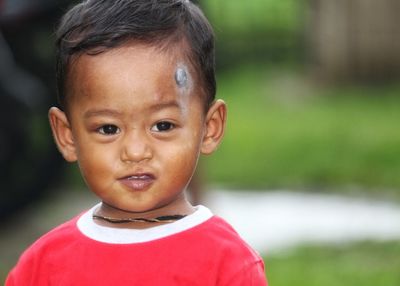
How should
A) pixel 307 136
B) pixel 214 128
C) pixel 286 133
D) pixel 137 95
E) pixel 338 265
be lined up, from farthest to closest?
pixel 286 133, pixel 307 136, pixel 338 265, pixel 214 128, pixel 137 95

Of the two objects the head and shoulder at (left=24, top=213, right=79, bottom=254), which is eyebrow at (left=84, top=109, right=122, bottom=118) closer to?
the head

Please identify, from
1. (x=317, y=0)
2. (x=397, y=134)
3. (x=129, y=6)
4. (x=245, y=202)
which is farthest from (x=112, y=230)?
(x=317, y=0)

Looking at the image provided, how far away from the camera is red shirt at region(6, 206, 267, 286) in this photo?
310cm

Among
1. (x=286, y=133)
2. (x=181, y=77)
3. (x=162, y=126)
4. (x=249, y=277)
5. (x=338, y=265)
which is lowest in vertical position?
(x=286, y=133)

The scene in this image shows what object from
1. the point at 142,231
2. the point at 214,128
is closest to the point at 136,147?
the point at 142,231

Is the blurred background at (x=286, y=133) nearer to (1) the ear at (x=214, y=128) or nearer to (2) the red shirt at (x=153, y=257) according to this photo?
(1) the ear at (x=214, y=128)

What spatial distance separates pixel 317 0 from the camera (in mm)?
11539

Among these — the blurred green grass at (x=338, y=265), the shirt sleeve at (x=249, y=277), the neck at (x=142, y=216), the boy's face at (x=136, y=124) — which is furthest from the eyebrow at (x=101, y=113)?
the blurred green grass at (x=338, y=265)

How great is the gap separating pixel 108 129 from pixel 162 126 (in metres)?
0.13

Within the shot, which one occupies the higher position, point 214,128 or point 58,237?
point 214,128

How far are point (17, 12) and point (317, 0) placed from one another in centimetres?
535

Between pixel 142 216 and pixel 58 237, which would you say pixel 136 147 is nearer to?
pixel 142 216

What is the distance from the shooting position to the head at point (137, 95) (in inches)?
122

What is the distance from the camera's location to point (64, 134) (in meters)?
3.39
